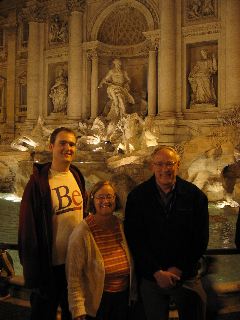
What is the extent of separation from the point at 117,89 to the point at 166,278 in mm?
14494

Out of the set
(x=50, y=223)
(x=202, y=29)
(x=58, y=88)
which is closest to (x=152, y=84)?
(x=202, y=29)

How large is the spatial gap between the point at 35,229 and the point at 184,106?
13195 mm

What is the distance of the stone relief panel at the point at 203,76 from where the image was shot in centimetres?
1461

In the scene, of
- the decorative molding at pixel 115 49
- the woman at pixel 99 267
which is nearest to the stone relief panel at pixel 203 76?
the decorative molding at pixel 115 49

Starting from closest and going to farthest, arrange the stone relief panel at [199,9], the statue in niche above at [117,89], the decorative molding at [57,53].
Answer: the stone relief panel at [199,9]
the statue in niche above at [117,89]
the decorative molding at [57,53]

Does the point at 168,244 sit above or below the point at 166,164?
below

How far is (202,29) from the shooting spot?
1446cm

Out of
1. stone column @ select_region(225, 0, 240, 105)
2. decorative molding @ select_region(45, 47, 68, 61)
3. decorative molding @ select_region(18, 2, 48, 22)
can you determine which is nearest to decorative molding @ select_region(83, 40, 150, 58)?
decorative molding @ select_region(45, 47, 68, 61)

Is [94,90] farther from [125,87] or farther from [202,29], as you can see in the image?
[202,29]

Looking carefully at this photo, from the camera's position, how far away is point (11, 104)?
20.3 meters

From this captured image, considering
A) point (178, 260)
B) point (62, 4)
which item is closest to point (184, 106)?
point (62, 4)

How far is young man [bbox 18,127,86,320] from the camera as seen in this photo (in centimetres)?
242

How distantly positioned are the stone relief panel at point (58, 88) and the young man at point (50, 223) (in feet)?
51.7

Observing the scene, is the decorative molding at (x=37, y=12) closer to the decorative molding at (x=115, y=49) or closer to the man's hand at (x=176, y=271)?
the decorative molding at (x=115, y=49)
